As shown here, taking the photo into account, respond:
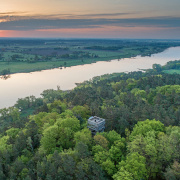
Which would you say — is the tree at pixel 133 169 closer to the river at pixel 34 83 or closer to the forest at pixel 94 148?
the forest at pixel 94 148

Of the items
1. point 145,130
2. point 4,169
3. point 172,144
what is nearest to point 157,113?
point 145,130

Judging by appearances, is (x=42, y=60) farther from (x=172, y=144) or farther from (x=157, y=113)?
(x=172, y=144)

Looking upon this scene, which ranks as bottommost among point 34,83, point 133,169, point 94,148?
point 34,83

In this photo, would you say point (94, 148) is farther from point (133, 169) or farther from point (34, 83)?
point (34, 83)

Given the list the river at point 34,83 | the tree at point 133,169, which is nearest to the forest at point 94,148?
the tree at point 133,169

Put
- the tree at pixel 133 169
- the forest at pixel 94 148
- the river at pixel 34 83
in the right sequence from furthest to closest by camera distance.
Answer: the river at pixel 34 83 → the forest at pixel 94 148 → the tree at pixel 133 169

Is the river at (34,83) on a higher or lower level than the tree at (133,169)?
lower

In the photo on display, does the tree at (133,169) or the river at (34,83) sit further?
the river at (34,83)

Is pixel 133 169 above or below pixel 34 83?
above

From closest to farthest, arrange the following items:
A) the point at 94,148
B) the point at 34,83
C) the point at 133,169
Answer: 1. the point at 133,169
2. the point at 94,148
3. the point at 34,83

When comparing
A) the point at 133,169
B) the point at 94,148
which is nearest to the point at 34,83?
the point at 94,148

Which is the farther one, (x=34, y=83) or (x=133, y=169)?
(x=34, y=83)
